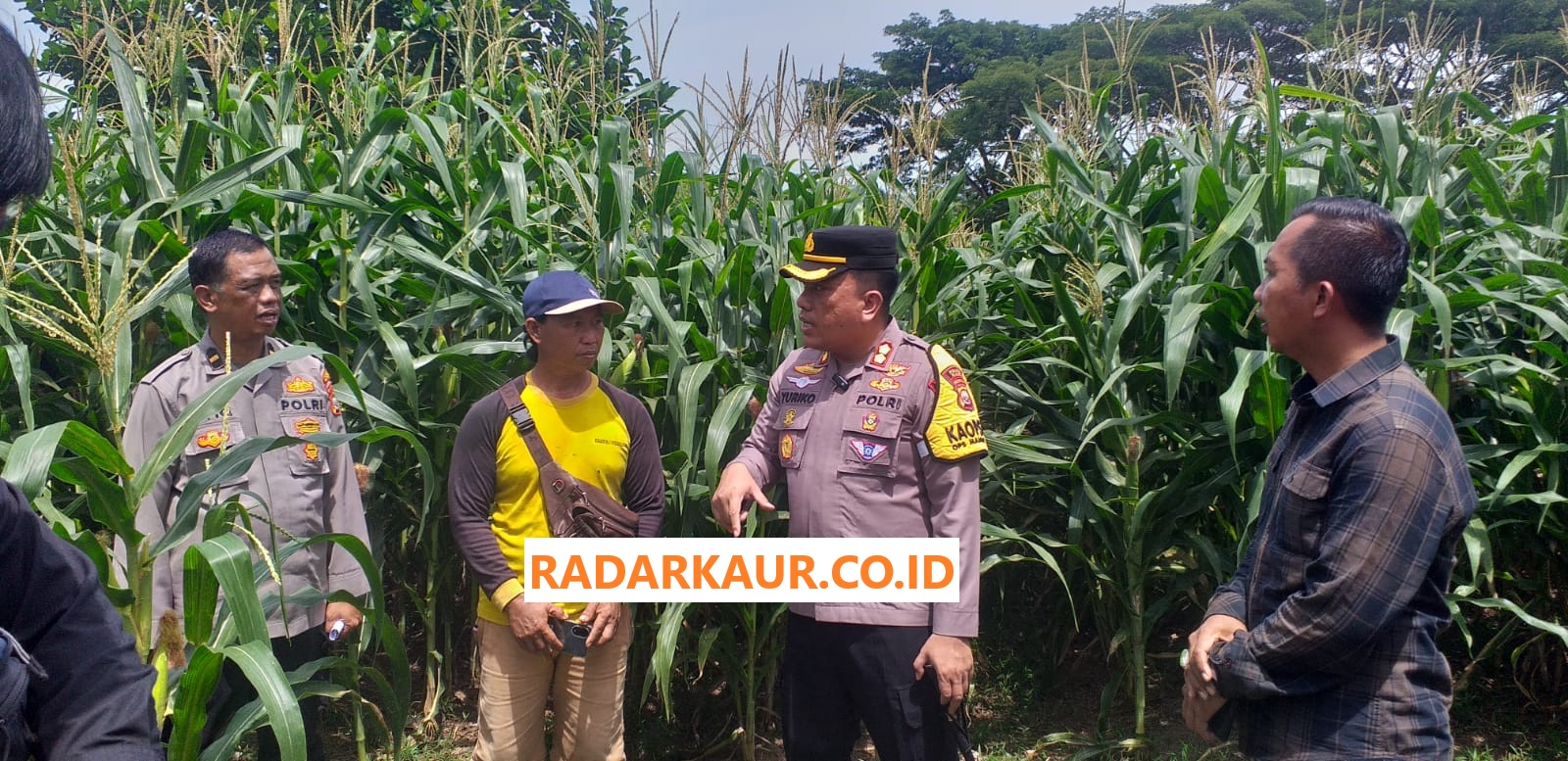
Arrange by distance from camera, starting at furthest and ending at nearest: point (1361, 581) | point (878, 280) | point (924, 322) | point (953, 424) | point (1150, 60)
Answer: point (1150, 60), point (924, 322), point (878, 280), point (953, 424), point (1361, 581)

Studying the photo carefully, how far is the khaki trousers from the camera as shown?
2.99 metres

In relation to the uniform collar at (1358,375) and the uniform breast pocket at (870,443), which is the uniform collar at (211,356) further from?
the uniform collar at (1358,375)

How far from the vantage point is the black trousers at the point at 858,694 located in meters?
2.68

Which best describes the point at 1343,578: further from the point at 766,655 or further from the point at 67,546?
the point at 766,655

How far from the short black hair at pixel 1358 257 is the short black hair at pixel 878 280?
1.14 meters

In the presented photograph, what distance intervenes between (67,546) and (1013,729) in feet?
11.3

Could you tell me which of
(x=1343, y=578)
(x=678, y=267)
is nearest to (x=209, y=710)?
(x=678, y=267)

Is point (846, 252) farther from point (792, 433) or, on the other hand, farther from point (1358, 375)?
point (1358, 375)

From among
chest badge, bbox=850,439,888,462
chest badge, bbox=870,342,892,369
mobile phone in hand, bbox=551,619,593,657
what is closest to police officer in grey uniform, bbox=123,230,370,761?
mobile phone in hand, bbox=551,619,593,657

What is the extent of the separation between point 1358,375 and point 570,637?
202cm

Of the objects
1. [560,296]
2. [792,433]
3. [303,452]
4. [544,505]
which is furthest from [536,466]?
[792,433]

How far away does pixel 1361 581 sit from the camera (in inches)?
68.4

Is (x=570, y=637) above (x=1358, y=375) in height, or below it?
below

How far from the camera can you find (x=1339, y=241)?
1853 mm
